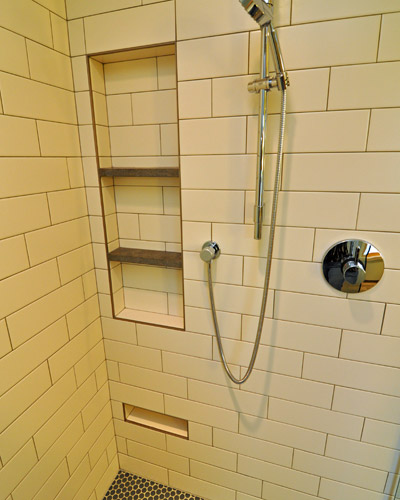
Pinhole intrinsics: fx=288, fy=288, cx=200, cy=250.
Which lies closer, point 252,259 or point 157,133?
point 252,259

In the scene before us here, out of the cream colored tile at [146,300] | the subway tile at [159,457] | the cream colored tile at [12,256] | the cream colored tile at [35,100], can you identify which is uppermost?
the cream colored tile at [35,100]

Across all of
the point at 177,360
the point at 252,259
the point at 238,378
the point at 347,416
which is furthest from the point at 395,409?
the point at 177,360

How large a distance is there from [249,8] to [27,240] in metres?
0.86

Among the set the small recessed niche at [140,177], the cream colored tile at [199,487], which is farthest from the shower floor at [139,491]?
the small recessed niche at [140,177]

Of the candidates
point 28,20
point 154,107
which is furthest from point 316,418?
point 28,20

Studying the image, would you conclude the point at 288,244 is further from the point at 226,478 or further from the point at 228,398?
the point at 226,478

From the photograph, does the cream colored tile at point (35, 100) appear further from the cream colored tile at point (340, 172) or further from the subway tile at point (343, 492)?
the subway tile at point (343, 492)

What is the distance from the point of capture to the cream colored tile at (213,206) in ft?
3.20

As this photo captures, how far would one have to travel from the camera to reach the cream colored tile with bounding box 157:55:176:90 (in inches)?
41.1

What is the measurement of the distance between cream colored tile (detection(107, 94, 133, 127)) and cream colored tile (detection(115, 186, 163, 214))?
263 millimetres

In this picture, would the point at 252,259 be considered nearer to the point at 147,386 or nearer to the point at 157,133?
the point at 157,133

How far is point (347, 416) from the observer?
1.04 meters

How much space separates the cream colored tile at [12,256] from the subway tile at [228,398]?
2.65 ft

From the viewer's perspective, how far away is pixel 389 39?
2.42 feet
